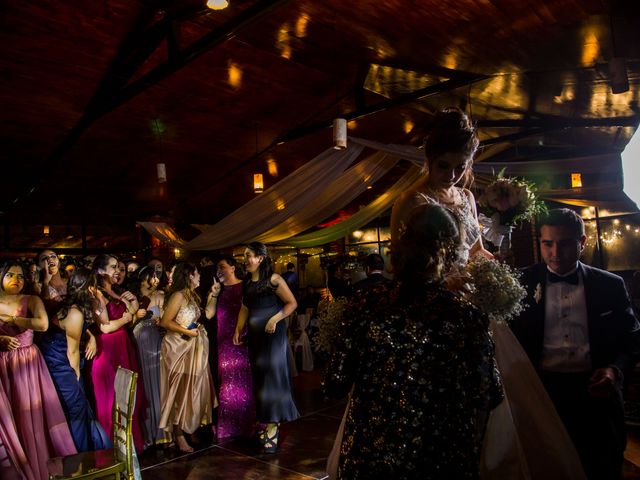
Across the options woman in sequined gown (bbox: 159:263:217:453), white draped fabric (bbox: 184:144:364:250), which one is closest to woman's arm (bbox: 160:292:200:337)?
woman in sequined gown (bbox: 159:263:217:453)

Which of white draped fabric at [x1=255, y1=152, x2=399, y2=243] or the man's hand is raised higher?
white draped fabric at [x1=255, y1=152, x2=399, y2=243]

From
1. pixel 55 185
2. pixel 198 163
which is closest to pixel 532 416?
pixel 198 163

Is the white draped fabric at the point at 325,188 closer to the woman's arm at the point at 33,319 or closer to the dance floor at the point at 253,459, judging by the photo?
the dance floor at the point at 253,459

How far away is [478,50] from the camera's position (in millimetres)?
4383

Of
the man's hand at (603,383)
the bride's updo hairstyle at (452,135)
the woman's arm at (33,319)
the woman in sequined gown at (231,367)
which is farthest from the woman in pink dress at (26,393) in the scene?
the man's hand at (603,383)

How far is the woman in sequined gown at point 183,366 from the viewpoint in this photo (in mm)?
4449

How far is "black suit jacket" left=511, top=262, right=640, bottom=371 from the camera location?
2139 millimetres

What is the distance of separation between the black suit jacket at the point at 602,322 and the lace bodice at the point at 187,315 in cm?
311

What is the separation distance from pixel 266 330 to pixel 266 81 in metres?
3.40

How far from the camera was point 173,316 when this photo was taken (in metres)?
4.48

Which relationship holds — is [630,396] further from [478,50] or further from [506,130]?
[506,130]

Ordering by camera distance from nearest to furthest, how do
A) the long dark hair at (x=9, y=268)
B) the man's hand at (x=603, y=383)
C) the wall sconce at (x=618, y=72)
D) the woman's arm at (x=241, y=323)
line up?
1. the man's hand at (x=603, y=383)
2. the long dark hair at (x=9, y=268)
3. the wall sconce at (x=618, y=72)
4. the woman's arm at (x=241, y=323)

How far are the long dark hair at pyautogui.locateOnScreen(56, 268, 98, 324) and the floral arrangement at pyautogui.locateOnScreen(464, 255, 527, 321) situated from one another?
A: 277 cm

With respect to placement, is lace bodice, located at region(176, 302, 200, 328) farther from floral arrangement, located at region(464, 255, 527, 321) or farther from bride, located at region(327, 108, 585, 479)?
floral arrangement, located at region(464, 255, 527, 321)
